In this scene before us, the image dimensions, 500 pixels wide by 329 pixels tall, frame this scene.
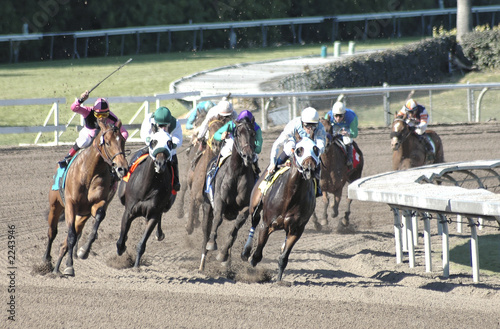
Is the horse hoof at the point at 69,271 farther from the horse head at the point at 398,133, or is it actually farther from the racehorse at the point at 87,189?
the horse head at the point at 398,133

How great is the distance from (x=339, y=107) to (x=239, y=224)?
333cm

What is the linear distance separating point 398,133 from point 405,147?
0.33 meters

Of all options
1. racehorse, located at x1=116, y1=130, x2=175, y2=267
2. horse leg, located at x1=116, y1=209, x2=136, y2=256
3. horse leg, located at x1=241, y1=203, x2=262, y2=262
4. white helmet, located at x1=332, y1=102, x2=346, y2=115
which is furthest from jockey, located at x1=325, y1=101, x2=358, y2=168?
horse leg, located at x1=116, y1=209, x2=136, y2=256

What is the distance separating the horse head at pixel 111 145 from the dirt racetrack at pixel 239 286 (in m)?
1.15

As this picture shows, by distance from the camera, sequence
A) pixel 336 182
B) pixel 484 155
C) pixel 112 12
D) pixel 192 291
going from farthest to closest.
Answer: pixel 112 12
pixel 484 155
pixel 336 182
pixel 192 291

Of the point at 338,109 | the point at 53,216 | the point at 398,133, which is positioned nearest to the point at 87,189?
the point at 53,216

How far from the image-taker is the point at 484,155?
14.7 metres

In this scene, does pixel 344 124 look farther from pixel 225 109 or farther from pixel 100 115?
pixel 100 115

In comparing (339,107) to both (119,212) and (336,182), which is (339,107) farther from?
(119,212)

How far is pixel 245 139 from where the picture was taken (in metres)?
7.60

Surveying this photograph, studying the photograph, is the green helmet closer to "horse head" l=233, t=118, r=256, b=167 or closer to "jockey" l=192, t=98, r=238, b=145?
"horse head" l=233, t=118, r=256, b=167

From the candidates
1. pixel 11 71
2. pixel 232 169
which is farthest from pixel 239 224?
pixel 11 71

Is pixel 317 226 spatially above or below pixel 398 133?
below

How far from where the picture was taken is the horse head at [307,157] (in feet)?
22.4
